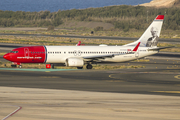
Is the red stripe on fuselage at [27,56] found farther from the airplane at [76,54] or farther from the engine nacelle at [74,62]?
the engine nacelle at [74,62]

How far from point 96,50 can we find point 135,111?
108 feet

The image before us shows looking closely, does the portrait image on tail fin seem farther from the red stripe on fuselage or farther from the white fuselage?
the red stripe on fuselage

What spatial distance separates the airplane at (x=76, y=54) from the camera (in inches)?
1945

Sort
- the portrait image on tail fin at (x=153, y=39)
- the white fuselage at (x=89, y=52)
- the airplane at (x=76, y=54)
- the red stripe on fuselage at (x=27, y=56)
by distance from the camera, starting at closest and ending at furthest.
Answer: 1. the red stripe on fuselage at (x=27, y=56)
2. the airplane at (x=76, y=54)
3. the white fuselage at (x=89, y=52)
4. the portrait image on tail fin at (x=153, y=39)

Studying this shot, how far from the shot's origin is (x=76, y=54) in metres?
51.0

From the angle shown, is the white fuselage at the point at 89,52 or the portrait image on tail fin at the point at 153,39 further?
the portrait image on tail fin at the point at 153,39

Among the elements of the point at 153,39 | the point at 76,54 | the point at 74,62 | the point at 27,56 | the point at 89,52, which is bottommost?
the point at 74,62

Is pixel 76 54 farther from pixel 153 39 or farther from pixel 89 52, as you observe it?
pixel 153 39

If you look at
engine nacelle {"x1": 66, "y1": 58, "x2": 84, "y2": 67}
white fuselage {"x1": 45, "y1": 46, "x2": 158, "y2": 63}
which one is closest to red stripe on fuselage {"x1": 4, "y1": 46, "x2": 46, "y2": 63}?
white fuselage {"x1": 45, "y1": 46, "x2": 158, "y2": 63}

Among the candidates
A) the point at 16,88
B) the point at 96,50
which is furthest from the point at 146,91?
the point at 96,50

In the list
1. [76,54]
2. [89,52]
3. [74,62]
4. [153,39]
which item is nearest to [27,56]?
[74,62]

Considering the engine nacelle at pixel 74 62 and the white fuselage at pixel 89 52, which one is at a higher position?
the white fuselage at pixel 89 52

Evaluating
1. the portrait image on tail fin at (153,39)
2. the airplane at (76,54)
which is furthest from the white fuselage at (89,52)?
the portrait image on tail fin at (153,39)

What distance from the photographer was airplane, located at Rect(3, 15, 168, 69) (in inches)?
1945
